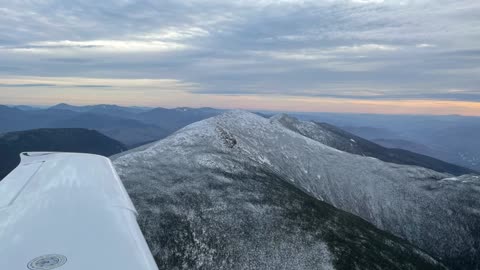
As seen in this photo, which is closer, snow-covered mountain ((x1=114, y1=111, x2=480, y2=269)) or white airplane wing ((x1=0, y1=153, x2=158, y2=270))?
white airplane wing ((x1=0, y1=153, x2=158, y2=270))

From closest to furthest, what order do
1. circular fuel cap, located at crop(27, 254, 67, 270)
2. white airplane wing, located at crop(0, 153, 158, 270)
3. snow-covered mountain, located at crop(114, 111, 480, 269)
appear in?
1. circular fuel cap, located at crop(27, 254, 67, 270)
2. white airplane wing, located at crop(0, 153, 158, 270)
3. snow-covered mountain, located at crop(114, 111, 480, 269)

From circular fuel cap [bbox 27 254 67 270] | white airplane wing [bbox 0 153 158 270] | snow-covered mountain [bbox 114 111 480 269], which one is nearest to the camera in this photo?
circular fuel cap [bbox 27 254 67 270]

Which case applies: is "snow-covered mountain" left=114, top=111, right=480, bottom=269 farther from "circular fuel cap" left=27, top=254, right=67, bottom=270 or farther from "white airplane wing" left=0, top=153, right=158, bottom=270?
"circular fuel cap" left=27, top=254, right=67, bottom=270

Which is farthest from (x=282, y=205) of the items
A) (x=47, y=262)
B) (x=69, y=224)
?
(x=47, y=262)

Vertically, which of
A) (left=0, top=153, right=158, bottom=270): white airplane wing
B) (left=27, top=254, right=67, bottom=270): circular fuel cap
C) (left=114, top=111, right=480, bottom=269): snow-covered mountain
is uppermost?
(left=27, top=254, right=67, bottom=270): circular fuel cap

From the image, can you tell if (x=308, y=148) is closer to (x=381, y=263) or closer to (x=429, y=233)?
(x=429, y=233)

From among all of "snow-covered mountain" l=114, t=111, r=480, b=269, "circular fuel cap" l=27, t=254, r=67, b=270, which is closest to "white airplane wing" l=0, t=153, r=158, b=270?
"circular fuel cap" l=27, t=254, r=67, b=270

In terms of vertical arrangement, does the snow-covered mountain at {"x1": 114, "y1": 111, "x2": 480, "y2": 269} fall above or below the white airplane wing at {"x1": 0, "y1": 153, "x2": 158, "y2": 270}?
below
